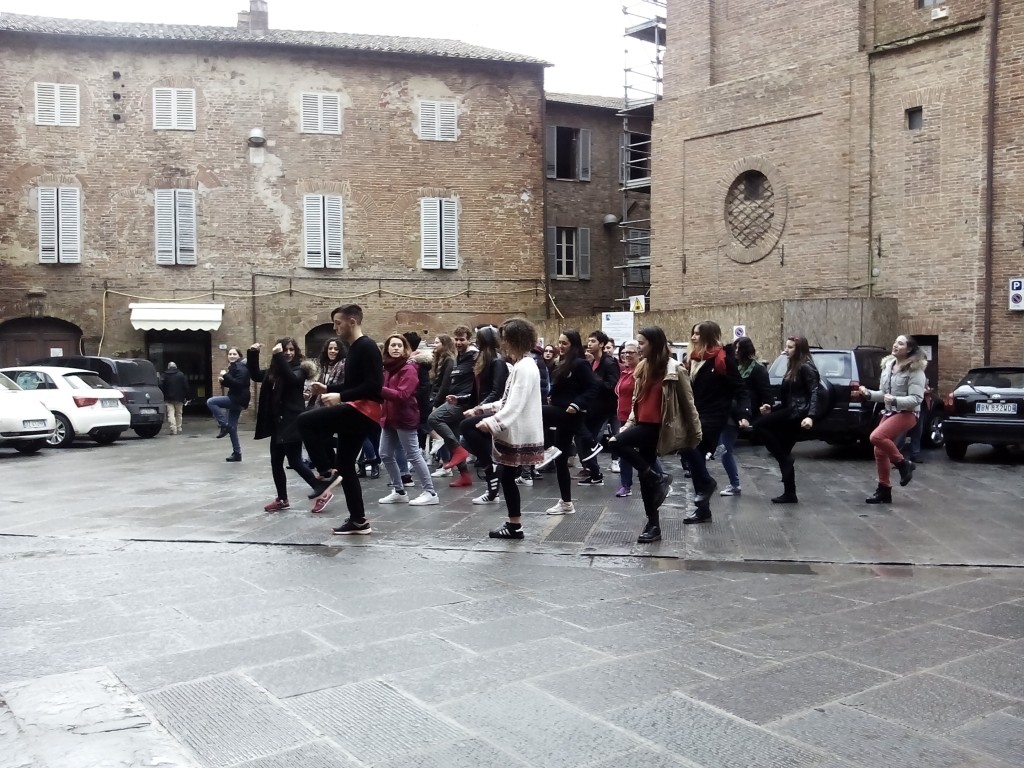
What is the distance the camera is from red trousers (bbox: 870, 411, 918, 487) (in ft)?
31.2

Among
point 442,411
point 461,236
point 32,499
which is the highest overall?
point 461,236

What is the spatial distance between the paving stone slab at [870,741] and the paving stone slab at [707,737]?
0.38ft

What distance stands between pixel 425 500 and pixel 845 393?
7.35m

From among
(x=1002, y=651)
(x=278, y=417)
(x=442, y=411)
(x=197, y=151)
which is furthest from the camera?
(x=197, y=151)

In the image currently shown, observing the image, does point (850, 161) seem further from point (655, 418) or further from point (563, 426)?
point (655, 418)

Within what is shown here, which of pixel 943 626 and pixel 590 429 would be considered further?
pixel 590 429

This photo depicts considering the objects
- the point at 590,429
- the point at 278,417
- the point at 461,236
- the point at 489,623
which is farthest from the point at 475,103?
the point at 489,623

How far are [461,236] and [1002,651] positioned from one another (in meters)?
23.1

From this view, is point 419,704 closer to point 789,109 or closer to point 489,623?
point 489,623

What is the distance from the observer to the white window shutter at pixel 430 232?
26609 millimetres

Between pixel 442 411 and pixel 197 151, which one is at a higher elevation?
pixel 197 151

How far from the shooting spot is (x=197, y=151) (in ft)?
83.8

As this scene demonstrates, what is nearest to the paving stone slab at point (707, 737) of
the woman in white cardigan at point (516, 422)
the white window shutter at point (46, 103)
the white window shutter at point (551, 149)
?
the woman in white cardigan at point (516, 422)

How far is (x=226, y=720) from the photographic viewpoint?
12.7 feet
